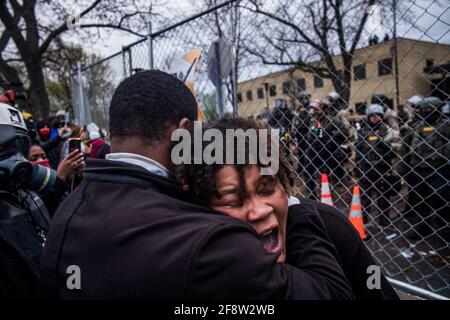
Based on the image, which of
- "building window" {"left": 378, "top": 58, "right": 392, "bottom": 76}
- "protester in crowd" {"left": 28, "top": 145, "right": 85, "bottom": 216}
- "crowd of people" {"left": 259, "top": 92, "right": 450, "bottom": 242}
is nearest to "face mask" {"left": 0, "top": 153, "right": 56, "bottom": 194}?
"protester in crowd" {"left": 28, "top": 145, "right": 85, "bottom": 216}

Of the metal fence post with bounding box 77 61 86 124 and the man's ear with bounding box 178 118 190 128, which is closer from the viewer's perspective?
the man's ear with bounding box 178 118 190 128

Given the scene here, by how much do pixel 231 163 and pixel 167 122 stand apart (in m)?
0.38

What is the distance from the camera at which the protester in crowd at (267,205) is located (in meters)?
1.12

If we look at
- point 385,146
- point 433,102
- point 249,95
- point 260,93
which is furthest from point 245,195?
point 385,146

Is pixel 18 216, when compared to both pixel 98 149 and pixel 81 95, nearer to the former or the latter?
pixel 98 149

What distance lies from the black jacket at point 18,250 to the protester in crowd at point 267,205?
2.75 feet

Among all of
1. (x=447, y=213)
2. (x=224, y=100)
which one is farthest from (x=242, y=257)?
(x=447, y=213)

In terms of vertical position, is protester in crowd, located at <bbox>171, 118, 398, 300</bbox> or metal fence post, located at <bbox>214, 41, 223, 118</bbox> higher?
metal fence post, located at <bbox>214, 41, 223, 118</bbox>

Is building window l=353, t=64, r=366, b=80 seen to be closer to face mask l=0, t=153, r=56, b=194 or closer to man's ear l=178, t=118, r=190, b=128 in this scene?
man's ear l=178, t=118, r=190, b=128

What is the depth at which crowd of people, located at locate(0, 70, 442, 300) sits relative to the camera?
2.99 feet

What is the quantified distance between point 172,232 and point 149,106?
0.61m

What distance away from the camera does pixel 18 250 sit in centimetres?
148

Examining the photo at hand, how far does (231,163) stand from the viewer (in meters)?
1.14

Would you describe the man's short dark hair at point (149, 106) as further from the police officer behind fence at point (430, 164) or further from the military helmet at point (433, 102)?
the police officer behind fence at point (430, 164)
